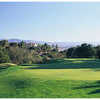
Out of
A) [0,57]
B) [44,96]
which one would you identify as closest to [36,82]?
[44,96]

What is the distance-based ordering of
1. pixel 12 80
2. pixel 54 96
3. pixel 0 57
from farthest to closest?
pixel 0 57, pixel 12 80, pixel 54 96

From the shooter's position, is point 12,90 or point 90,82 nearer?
point 12,90

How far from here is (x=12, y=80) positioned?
28.7 feet

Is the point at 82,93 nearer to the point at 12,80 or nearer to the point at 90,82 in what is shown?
the point at 90,82

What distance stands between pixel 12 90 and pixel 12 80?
138 centimetres

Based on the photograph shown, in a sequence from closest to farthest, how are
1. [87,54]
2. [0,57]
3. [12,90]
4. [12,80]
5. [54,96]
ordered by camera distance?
[54,96] → [12,90] → [12,80] → [0,57] → [87,54]

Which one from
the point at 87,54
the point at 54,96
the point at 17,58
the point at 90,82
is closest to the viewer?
the point at 54,96

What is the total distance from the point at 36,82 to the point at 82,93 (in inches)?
91.9

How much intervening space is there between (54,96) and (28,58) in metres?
26.5

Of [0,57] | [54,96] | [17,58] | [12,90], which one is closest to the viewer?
[54,96]

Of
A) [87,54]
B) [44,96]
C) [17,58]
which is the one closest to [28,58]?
[17,58]

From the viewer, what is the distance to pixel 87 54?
120ft

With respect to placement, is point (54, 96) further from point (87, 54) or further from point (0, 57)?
point (87, 54)

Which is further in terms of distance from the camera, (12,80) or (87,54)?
(87,54)
